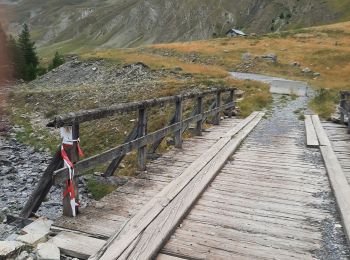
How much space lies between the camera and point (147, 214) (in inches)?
215

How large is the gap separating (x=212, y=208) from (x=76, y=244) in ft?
7.31

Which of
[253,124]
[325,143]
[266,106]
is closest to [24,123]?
[266,106]

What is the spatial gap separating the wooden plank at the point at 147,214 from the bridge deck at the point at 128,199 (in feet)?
0.68

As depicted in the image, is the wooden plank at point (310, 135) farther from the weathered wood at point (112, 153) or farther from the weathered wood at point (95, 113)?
the weathered wood at point (95, 113)

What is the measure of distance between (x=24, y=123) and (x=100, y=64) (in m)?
24.7

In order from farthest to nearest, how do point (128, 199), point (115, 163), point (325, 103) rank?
point (325, 103)
point (115, 163)
point (128, 199)

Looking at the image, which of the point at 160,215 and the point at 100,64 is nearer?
the point at 160,215

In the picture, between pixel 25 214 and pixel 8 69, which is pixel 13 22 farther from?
pixel 25 214

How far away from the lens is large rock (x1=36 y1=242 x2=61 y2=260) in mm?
4297

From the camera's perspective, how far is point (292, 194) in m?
7.01

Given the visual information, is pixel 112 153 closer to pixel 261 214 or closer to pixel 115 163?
pixel 115 163

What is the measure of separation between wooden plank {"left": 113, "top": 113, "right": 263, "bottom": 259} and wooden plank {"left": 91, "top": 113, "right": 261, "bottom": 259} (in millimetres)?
55

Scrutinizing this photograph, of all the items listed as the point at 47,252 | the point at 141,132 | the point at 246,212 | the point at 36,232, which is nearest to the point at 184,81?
the point at 141,132

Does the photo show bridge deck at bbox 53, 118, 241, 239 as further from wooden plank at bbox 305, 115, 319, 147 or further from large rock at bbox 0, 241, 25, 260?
wooden plank at bbox 305, 115, 319, 147
